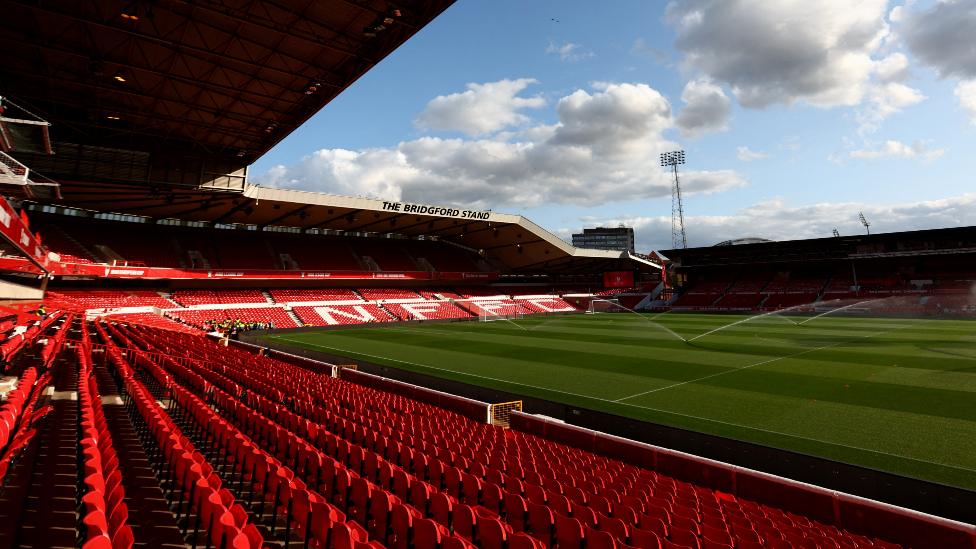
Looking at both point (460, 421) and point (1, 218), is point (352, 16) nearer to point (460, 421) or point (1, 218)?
point (1, 218)

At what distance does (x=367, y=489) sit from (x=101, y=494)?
2.53m

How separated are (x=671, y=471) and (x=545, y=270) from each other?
186ft

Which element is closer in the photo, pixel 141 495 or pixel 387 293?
pixel 141 495


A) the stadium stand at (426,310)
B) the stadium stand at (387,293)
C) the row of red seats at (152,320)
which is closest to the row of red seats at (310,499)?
the row of red seats at (152,320)

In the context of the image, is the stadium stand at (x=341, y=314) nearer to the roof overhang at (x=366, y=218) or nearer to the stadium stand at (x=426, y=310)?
the stadium stand at (x=426, y=310)

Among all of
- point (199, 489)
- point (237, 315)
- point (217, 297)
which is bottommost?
point (199, 489)

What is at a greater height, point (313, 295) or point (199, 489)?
point (313, 295)

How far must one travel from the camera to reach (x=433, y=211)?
1726 inches

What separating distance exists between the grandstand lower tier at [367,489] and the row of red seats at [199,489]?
26 mm

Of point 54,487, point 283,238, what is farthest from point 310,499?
point 283,238

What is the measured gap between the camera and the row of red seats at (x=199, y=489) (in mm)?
4051

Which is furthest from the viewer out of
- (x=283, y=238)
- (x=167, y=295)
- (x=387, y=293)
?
(x=387, y=293)

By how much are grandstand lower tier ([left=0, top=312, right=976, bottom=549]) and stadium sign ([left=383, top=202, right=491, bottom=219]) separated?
1234 inches

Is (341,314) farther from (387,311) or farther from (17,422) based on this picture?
(17,422)
